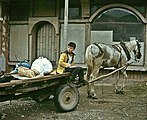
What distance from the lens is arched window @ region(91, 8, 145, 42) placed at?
14.7m

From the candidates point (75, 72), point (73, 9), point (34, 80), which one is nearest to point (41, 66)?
point (34, 80)

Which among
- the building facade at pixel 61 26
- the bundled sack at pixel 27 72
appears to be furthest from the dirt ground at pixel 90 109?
the building facade at pixel 61 26

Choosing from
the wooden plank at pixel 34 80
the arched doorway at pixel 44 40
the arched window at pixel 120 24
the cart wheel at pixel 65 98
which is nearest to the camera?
the wooden plank at pixel 34 80

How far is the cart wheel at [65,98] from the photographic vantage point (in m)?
7.82

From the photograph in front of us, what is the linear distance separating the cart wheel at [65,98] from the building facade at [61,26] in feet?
19.2

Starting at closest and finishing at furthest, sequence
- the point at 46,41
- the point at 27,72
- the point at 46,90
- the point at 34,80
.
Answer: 1. the point at 34,80
2. the point at 27,72
3. the point at 46,90
4. the point at 46,41

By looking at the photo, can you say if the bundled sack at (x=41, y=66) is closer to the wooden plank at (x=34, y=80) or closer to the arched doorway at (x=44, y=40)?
the wooden plank at (x=34, y=80)

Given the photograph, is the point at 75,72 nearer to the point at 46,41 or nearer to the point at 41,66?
the point at 41,66

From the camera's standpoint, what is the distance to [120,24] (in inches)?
583

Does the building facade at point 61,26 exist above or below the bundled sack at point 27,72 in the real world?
above

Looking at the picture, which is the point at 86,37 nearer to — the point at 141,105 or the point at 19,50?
the point at 19,50

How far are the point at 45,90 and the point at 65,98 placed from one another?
0.50 metres

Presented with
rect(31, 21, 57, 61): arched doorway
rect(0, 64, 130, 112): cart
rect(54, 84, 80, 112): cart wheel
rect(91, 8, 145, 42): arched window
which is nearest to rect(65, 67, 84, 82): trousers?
rect(0, 64, 130, 112): cart

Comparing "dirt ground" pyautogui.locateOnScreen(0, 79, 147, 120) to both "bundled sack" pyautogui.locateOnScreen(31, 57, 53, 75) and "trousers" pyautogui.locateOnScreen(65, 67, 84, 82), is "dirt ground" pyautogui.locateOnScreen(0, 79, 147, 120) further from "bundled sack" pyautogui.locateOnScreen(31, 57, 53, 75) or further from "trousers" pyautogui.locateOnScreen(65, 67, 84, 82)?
"bundled sack" pyautogui.locateOnScreen(31, 57, 53, 75)
